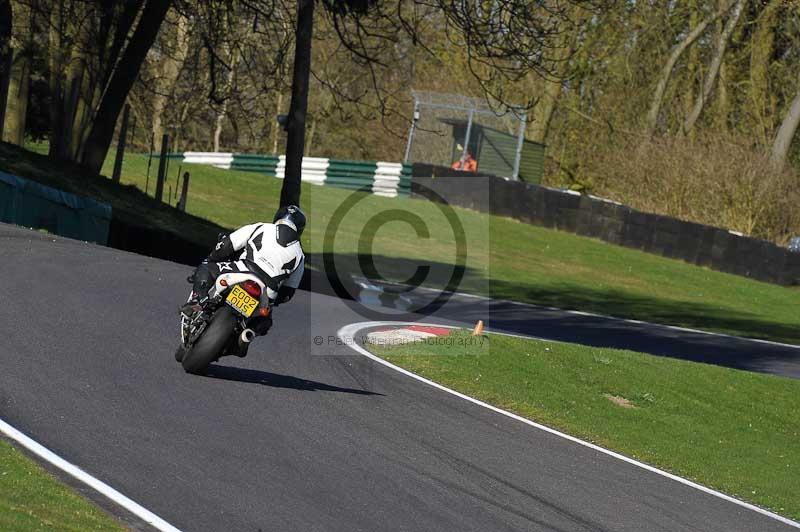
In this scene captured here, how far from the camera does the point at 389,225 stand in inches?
1398

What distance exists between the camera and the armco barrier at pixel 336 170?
129 ft

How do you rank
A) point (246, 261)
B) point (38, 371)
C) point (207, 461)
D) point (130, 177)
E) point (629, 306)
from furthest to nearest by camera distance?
point (130, 177), point (629, 306), point (246, 261), point (38, 371), point (207, 461)

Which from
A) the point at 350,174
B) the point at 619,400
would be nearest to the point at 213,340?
the point at 619,400

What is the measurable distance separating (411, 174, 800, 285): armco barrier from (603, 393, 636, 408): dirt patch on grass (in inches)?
768

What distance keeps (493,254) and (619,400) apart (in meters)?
19.1

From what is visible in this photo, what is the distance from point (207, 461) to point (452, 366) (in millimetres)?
5565

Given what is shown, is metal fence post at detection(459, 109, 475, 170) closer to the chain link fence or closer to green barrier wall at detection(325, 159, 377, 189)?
the chain link fence

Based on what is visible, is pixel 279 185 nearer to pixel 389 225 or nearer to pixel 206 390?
pixel 389 225

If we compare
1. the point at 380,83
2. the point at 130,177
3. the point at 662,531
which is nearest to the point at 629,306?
the point at 130,177

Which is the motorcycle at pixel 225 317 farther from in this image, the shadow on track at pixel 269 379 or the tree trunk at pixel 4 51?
the tree trunk at pixel 4 51

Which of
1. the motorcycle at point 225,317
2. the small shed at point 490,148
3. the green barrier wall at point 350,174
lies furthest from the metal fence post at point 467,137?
the motorcycle at point 225,317

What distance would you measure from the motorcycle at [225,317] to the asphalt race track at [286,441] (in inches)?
9.1

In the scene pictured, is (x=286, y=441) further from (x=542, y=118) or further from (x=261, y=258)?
(x=542, y=118)

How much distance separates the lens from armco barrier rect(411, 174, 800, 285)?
103ft
